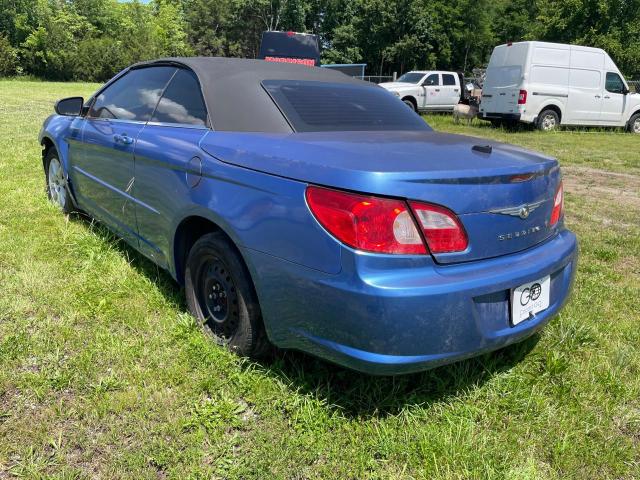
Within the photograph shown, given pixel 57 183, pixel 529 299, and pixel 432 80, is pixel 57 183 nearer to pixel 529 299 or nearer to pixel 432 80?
pixel 529 299

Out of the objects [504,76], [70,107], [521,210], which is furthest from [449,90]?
[521,210]

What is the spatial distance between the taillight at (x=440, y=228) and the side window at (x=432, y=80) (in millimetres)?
17894

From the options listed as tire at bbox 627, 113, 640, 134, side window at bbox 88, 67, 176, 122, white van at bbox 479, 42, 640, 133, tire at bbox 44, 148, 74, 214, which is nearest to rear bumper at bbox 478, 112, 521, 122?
white van at bbox 479, 42, 640, 133

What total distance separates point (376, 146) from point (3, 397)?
1981 mm

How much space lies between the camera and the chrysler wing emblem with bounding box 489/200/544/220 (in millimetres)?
2094

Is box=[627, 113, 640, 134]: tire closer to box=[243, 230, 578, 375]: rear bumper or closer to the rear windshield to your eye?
the rear windshield

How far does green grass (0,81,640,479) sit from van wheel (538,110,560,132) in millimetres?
12469

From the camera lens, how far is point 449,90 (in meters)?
19.1

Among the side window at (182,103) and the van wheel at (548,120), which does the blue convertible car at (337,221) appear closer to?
the side window at (182,103)

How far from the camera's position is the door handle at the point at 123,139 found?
321cm

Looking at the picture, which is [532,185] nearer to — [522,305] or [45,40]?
[522,305]

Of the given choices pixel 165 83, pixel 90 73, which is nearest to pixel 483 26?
pixel 90 73

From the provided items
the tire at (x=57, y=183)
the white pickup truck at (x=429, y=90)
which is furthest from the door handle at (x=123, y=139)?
the white pickup truck at (x=429, y=90)

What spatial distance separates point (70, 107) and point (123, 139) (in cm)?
122
